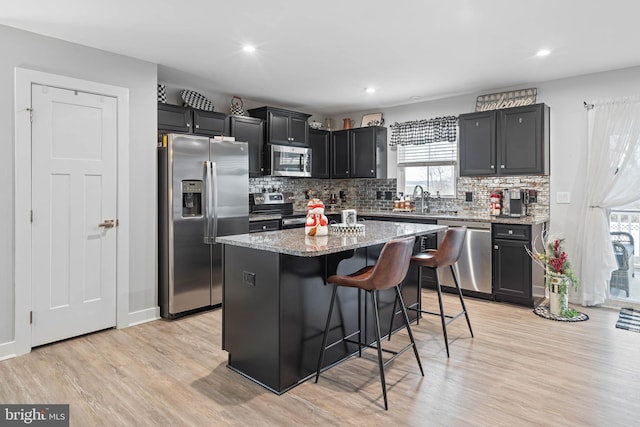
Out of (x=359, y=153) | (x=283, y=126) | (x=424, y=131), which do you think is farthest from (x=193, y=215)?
(x=424, y=131)

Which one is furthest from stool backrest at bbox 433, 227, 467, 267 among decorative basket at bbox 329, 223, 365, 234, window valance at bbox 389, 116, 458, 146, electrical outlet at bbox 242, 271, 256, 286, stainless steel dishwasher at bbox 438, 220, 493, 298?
window valance at bbox 389, 116, 458, 146

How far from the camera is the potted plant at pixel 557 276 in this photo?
404 cm

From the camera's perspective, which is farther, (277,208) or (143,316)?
(277,208)

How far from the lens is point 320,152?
638 centimetres

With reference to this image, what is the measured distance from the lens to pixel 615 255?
4438 mm

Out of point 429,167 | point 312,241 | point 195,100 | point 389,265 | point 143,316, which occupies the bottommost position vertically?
point 143,316

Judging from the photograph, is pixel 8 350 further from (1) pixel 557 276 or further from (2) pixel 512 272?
(1) pixel 557 276

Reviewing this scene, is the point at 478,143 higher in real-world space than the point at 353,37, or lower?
lower

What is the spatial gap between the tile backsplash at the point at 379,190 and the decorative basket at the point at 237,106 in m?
0.96

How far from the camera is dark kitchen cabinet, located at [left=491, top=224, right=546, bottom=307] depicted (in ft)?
14.4

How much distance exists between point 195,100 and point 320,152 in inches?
85.0

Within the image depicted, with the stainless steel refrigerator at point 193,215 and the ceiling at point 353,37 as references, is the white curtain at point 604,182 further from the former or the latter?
the stainless steel refrigerator at point 193,215

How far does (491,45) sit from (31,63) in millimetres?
3844

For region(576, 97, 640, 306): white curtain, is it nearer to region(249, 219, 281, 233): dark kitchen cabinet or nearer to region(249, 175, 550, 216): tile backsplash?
region(249, 175, 550, 216): tile backsplash
